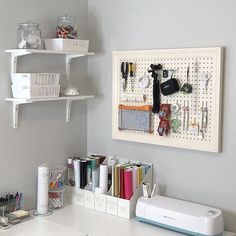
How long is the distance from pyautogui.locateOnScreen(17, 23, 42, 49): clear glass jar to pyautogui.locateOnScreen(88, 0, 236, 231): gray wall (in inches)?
20.2

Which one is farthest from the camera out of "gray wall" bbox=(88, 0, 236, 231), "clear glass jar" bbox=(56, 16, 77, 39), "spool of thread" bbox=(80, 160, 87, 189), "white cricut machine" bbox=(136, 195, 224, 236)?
"spool of thread" bbox=(80, 160, 87, 189)

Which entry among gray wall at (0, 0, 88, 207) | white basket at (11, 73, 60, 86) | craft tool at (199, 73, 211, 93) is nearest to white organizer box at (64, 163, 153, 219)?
gray wall at (0, 0, 88, 207)

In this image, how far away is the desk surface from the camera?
84.0 inches

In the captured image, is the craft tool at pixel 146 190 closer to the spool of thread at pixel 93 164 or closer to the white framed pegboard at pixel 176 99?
the white framed pegboard at pixel 176 99

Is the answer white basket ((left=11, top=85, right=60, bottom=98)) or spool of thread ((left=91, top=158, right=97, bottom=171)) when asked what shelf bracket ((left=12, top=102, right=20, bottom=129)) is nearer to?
white basket ((left=11, top=85, right=60, bottom=98))

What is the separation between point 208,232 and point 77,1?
5.16 feet

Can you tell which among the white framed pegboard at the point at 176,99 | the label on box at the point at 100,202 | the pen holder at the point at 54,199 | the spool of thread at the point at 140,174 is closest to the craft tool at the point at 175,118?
the white framed pegboard at the point at 176,99

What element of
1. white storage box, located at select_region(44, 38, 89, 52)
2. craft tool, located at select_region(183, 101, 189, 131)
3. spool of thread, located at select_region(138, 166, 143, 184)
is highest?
white storage box, located at select_region(44, 38, 89, 52)

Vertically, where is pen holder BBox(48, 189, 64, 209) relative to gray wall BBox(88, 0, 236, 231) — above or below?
below

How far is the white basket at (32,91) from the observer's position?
7.32ft

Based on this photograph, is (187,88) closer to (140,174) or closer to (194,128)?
(194,128)

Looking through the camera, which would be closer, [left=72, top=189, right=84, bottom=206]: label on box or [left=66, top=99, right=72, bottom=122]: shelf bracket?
[left=72, top=189, right=84, bottom=206]: label on box

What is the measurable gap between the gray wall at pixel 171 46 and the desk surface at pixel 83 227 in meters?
0.29

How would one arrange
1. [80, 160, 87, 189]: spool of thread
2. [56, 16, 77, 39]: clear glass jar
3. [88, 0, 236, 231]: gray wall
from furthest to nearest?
[80, 160, 87, 189]: spool of thread
[56, 16, 77, 39]: clear glass jar
[88, 0, 236, 231]: gray wall
